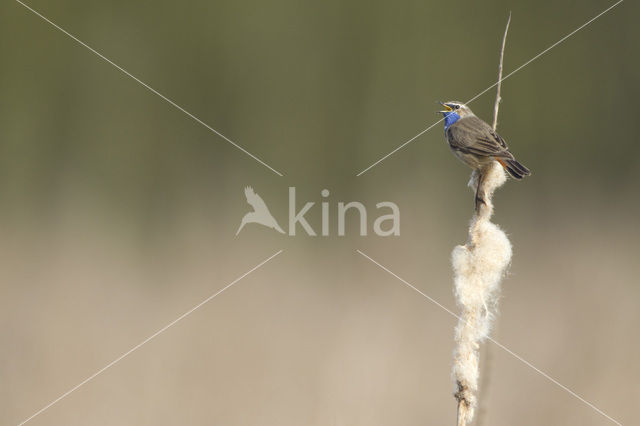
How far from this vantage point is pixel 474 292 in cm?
171

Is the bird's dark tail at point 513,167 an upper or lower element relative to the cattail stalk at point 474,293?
upper

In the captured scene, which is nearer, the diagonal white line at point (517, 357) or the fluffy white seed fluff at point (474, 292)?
the fluffy white seed fluff at point (474, 292)

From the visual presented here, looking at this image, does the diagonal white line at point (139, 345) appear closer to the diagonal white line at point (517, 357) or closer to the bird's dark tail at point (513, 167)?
the diagonal white line at point (517, 357)

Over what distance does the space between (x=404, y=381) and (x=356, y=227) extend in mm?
1344

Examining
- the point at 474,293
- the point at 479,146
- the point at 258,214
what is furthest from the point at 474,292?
the point at 258,214

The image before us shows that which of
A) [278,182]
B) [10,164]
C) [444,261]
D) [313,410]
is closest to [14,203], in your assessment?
[10,164]

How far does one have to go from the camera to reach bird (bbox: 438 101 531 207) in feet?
8.29

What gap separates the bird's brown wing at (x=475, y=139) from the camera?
2574 mm

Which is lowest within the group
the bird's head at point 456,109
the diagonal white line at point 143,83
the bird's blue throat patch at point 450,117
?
the bird's blue throat patch at point 450,117

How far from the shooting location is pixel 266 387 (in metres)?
3.31

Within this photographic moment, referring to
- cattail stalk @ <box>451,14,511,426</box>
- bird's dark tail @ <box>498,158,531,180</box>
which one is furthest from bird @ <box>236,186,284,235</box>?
cattail stalk @ <box>451,14,511,426</box>

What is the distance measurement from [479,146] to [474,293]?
1090 mm

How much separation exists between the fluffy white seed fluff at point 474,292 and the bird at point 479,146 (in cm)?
37

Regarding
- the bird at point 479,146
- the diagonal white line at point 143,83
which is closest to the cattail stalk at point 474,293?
the bird at point 479,146
